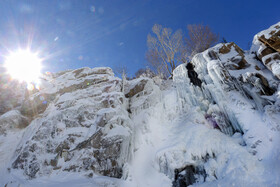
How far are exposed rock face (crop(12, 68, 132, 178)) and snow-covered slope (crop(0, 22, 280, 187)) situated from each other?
0.05 meters

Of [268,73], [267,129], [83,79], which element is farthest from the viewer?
[83,79]

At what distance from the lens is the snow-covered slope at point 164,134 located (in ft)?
18.2

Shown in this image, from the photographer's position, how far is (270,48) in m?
8.01

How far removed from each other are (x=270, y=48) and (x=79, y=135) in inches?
498

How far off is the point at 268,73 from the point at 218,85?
2.52 meters

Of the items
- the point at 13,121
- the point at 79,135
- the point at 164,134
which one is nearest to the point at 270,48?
the point at 164,134

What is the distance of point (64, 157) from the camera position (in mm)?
7270

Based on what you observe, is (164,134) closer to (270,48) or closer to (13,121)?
(270,48)

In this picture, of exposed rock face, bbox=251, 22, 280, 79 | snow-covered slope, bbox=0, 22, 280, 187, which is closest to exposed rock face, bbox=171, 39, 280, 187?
snow-covered slope, bbox=0, 22, 280, 187

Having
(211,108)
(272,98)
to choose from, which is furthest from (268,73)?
(211,108)

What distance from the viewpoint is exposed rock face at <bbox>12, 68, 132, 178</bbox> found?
22.9 feet

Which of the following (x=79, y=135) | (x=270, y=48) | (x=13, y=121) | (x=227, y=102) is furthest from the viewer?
(x=13, y=121)

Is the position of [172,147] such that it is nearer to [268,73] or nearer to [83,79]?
[268,73]

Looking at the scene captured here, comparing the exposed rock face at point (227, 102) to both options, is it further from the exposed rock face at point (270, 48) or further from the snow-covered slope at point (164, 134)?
the exposed rock face at point (270, 48)
